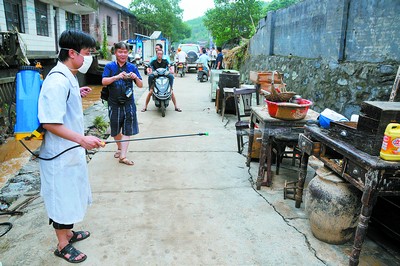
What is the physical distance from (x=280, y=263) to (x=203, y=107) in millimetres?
7092

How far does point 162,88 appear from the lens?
7.95 metres

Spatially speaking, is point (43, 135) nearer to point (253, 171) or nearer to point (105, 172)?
point (105, 172)

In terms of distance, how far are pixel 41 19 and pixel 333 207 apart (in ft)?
48.3

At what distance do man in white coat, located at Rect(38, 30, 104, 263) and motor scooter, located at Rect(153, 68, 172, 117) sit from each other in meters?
5.41

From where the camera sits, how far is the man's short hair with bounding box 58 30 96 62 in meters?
2.37

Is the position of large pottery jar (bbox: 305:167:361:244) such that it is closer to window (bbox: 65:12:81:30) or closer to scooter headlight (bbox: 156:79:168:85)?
scooter headlight (bbox: 156:79:168:85)

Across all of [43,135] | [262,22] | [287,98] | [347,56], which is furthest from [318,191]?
[262,22]

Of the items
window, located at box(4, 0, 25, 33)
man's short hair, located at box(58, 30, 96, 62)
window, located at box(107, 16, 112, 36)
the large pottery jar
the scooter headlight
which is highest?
window, located at box(107, 16, 112, 36)

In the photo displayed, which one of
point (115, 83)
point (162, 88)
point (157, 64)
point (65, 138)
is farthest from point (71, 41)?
point (157, 64)

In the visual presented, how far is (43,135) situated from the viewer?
236 centimetres

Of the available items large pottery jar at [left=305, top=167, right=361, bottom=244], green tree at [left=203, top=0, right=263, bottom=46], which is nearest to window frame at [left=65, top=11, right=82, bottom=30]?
green tree at [left=203, top=0, right=263, bottom=46]

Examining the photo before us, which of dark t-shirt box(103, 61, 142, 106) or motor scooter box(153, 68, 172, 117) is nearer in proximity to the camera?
dark t-shirt box(103, 61, 142, 106)

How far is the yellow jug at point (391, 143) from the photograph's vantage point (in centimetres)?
216

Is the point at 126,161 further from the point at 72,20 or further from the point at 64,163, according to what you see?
the point at 72,20
